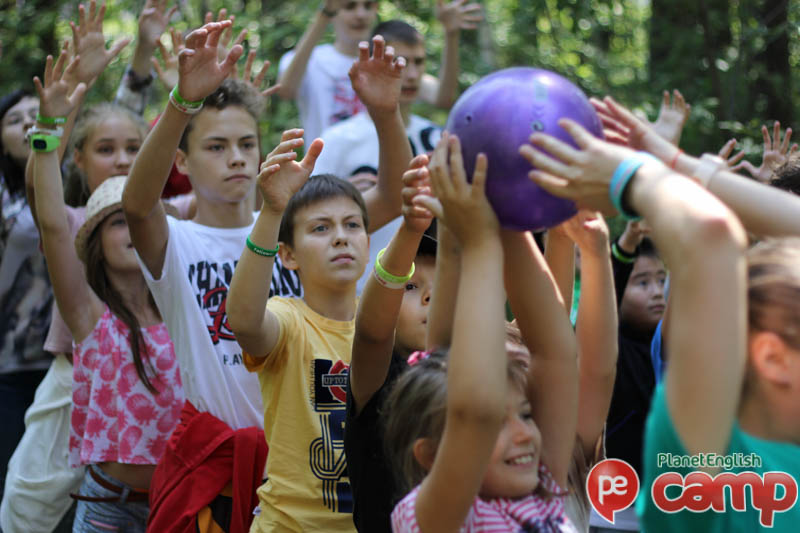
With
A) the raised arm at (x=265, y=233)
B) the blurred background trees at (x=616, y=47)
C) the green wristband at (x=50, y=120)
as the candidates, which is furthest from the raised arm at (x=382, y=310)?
the blurred background trees at (x=616, y=47)

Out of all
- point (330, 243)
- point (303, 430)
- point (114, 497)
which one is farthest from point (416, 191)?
point (114, 497)

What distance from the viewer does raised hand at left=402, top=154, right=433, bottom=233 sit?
95.0 inches

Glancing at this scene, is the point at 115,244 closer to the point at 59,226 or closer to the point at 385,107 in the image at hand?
the point at 59,226

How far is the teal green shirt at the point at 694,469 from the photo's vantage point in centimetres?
186

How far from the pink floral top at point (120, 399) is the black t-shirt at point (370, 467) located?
1.49m

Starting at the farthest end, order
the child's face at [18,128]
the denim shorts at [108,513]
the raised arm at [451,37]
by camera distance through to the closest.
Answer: the raised arm at [451,37], the child's face at [18,128], the denim shorts at [108,513]

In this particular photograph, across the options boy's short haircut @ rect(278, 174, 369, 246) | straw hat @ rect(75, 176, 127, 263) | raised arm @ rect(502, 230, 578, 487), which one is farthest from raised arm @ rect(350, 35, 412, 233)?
straw hat @ rect(75, 176, 127, 263)

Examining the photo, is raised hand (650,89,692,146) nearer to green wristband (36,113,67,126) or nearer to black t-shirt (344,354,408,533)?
black t-shirt (344,354,408,533)

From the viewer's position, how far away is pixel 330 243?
350 centimetres

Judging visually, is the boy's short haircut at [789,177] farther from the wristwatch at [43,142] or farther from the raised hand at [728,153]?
the wristwatch at [43,142]

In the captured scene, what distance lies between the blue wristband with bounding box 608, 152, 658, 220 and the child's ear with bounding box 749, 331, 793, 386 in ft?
1.24

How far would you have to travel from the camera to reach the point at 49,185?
13.2 feet

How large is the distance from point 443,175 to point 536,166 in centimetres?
22

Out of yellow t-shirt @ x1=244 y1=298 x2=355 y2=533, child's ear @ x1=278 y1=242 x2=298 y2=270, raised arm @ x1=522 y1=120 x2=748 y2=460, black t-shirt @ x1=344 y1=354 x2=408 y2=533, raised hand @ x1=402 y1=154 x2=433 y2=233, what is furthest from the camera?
child's ear @ x1=278 y1=242 x2=298 y2=270
